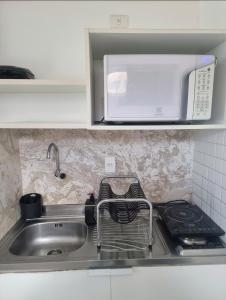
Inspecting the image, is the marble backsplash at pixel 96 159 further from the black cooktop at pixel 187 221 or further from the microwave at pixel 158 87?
the microwave at pixel 158 87

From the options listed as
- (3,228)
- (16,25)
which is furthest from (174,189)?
(16,25)

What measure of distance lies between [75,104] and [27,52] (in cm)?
42

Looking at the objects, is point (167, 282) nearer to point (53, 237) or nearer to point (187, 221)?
point (187, 221)

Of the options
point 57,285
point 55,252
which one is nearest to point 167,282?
point 57,285

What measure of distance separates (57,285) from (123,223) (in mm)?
385

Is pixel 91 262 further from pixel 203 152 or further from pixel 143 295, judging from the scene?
pixel 203 152

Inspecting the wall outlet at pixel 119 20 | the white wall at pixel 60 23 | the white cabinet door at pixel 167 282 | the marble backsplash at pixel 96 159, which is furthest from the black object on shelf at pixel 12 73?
the white cabinet door at pixel 167 282

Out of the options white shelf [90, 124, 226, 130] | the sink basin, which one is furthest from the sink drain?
white shelf [90, 124, 226, 130]

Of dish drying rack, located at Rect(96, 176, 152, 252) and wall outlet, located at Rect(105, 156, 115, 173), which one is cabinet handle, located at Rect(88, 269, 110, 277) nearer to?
dish drying rack, located at Rect(96, 176, 152, 252)

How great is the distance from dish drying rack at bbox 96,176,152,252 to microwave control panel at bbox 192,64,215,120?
457mm

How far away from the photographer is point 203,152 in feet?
3.84

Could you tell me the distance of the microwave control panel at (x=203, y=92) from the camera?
2.76ft

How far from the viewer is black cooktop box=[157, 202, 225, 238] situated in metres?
0.96

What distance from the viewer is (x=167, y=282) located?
2.86 feet
